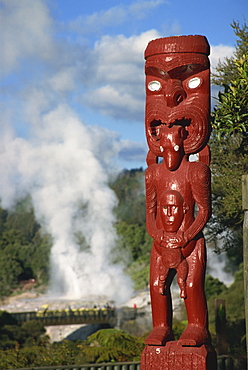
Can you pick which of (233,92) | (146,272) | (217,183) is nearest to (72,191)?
(146,272)

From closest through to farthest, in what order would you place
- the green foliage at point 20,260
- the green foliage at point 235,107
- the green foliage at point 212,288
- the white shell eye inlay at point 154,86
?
1. the white shell eye inlay at point 154,86
2. the green foliage at point 235,107
3. the green foliage at point 212,288
4. the green foliage at point 20,260

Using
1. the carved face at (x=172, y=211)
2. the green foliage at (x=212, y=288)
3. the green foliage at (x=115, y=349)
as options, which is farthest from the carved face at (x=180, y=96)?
the green foliage at (x=212, y=288)

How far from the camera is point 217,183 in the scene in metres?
13.4

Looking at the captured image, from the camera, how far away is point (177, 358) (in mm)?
6590

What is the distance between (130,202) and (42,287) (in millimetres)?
16468

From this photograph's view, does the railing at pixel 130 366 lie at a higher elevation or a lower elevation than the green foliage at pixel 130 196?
lower

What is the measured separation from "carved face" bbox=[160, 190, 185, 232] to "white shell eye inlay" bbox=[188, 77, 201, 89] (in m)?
1.40

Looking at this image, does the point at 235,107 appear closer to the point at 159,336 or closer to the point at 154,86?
the point at 154,86

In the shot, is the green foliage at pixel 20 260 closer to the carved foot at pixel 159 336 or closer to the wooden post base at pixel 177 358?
the carved foot at pixel 159 336

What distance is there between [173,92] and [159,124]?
51cm

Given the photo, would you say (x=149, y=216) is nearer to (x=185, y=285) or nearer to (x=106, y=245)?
(x=185, y=285)

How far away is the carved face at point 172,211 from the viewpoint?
695cm

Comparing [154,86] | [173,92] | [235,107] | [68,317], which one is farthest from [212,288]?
[173,92]

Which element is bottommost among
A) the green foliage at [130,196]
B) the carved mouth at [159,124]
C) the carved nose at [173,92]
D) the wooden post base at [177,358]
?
the wooden post base at [177,358]
